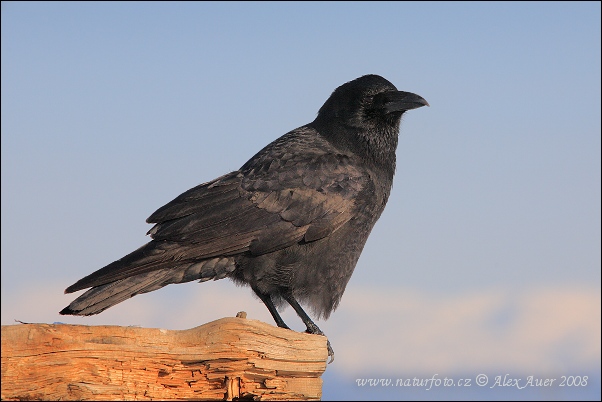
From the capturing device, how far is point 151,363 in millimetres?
4465

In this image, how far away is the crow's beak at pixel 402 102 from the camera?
863 centimetres

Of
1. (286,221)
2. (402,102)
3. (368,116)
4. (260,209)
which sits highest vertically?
(402,102)

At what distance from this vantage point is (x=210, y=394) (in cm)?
466

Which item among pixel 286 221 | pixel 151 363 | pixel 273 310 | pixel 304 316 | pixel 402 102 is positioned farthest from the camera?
pixel 402 102

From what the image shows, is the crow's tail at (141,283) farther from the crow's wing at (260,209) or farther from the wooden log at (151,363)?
the wooden log at (151,363)

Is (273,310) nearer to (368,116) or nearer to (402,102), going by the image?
(368,116)

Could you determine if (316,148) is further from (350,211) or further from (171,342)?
(171,342)

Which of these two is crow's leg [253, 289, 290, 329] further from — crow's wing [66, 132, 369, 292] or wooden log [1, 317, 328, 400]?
wooden log [1, 317, 328, 400]

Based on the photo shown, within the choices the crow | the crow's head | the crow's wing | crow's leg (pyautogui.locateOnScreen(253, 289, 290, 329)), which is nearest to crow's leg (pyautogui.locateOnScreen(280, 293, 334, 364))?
the crow

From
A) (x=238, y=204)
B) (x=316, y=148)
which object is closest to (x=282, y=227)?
(x=238, y=204)

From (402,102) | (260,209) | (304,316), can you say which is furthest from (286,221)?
(402,102)

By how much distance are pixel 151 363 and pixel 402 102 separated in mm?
5147

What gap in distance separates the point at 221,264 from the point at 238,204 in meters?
0.68

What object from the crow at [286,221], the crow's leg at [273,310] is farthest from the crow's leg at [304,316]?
the crow's leg at [273,310]
